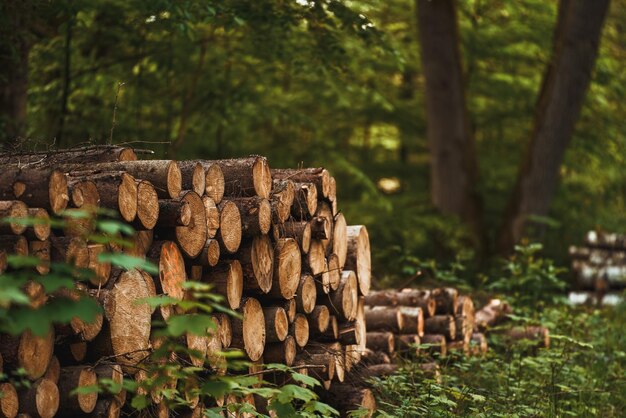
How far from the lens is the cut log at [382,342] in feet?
20.0

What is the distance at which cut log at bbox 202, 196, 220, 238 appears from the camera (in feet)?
13.7

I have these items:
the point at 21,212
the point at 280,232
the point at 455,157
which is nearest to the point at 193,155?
the point at 455,157

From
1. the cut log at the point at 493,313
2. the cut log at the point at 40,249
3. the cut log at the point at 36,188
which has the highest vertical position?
the cut log at the point at 36,188

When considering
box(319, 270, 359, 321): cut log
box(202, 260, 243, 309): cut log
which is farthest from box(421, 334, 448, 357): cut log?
box(202, 260, 243, 309): cut log

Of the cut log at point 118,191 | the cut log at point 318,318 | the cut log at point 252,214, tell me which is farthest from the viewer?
the cut log at point 318,318

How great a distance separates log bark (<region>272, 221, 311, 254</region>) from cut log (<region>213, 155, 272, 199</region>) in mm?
266

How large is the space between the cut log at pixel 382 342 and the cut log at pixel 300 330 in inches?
45.0

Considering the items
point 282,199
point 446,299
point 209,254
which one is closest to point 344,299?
point 282,199

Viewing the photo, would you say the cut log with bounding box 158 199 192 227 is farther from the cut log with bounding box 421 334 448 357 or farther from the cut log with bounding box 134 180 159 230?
the cut log with bounding box 421 334 448 357

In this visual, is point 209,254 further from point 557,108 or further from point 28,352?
point 557,108

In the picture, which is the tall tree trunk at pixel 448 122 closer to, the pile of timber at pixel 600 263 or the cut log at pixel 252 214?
the pile of timber at pixel 600 263

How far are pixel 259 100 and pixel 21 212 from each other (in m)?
7.28

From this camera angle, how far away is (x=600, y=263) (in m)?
11.5

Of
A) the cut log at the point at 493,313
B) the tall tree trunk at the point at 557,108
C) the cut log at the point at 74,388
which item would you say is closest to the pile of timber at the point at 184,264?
the cut log at the point at 74,388
